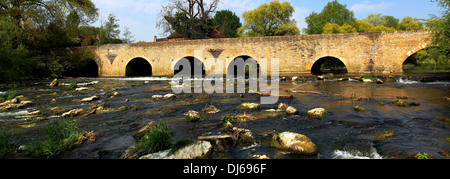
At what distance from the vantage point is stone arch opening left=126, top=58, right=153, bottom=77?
25.9 metres

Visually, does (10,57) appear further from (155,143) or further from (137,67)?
(155,143)

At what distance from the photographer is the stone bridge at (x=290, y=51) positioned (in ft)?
58.4

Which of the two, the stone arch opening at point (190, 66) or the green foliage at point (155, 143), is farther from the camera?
the stone arch opening at point (190, 66)

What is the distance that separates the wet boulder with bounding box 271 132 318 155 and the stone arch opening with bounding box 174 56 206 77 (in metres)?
20.9

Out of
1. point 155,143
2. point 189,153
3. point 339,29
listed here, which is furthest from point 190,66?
point 339,29

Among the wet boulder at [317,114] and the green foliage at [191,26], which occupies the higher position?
the green foliage at [191,26]

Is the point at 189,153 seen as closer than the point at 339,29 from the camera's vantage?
Yes

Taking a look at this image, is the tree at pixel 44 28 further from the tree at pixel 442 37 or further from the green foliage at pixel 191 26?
the tree at pixel 442 37

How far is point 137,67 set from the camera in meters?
28.0

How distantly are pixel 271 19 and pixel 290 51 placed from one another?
2123 cm

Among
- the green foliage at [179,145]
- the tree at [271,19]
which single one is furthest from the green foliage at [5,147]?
the tree at [271,19]

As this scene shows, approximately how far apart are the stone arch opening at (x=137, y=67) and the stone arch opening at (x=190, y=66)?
4.75 meters

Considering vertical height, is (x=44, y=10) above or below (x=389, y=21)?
below
